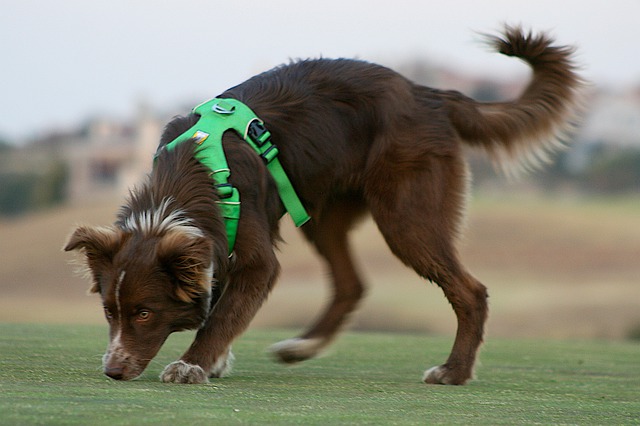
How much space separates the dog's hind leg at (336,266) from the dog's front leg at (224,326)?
91 centimetres

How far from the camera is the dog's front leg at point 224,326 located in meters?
4.81

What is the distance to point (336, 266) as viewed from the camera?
644cm

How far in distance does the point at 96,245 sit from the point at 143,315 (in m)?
0.41

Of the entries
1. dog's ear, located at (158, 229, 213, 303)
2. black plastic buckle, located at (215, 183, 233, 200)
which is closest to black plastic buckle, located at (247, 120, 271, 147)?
black plastic buckle, located at (215, 183, 233, 200)

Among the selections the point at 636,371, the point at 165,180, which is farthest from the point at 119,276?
the point at 636,371

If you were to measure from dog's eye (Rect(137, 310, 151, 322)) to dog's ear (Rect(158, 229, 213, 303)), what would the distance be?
17 cm

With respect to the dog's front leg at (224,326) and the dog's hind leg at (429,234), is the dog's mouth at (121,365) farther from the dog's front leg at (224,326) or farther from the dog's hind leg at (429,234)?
the dog's hind leg at (429,234)

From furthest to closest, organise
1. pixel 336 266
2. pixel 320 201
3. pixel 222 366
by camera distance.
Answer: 1. pixel 336 266
2. pixel 320 201
3. pixel 222 366

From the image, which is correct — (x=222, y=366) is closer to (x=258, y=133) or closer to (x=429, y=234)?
(x=258, y=133)

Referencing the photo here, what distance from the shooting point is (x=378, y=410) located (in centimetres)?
380

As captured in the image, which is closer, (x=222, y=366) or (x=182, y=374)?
(x=182, y=374)

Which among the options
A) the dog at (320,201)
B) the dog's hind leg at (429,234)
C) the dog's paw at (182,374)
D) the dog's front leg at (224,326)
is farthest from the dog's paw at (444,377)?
the dog's paw at (182,374)

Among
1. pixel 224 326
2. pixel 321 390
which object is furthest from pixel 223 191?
pixel 321 390

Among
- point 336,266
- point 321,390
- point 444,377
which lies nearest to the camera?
point 321,390
